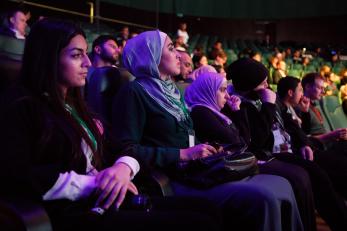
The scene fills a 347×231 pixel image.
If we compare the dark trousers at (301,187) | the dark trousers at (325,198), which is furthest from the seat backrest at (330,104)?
the dark trousers at (301,187)

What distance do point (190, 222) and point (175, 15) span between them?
790cm

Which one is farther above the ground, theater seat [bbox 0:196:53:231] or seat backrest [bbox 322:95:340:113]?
seat backrest [bbox 322:95:340:113]

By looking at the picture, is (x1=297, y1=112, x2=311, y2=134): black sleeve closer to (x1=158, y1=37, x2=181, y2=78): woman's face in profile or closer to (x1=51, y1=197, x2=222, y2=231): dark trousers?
(x1=158, y1=37, x2=181, y2=78): woman's face in profile

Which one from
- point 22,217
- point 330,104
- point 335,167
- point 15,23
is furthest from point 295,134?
point 15,23

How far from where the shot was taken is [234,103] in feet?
4.81

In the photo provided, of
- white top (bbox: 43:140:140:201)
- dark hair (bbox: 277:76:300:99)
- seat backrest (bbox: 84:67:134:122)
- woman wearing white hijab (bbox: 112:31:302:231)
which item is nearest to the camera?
white top (bbox: 43:140:140:201)

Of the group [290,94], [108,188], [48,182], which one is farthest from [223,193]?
[290,94]

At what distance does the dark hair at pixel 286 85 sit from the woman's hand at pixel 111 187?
1.18 m

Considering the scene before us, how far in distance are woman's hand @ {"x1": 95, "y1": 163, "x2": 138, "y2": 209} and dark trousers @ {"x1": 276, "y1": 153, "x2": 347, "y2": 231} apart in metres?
0.81

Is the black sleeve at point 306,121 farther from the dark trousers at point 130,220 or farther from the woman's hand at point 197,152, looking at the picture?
the dark trousers at point 130,220

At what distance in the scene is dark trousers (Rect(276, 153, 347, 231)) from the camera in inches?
51.5

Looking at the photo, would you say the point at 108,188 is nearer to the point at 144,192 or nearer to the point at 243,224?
the point at 144,192

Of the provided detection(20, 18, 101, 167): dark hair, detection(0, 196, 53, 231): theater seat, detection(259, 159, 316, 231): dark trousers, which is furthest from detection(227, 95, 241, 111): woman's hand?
detection(0, 196, 53, 231): theater seat

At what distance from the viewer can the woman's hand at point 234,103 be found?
1.46 m
